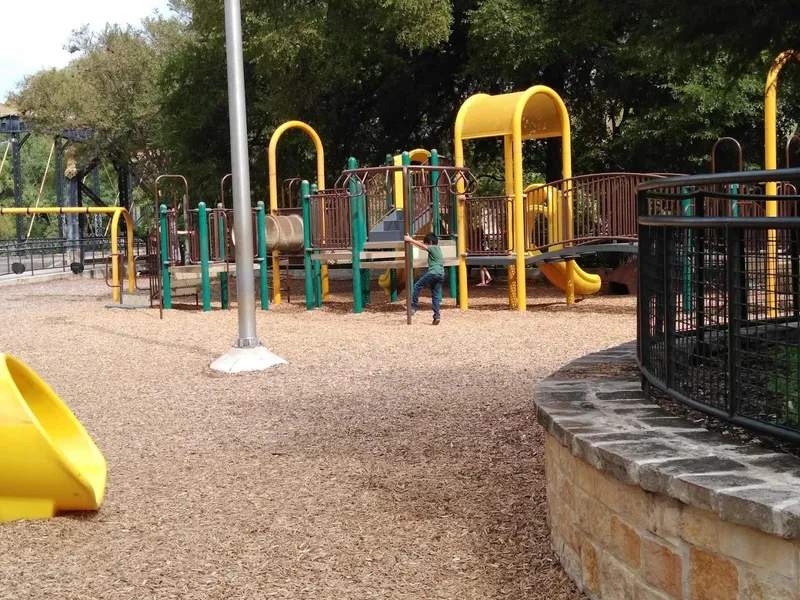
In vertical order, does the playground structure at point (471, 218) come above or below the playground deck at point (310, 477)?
above

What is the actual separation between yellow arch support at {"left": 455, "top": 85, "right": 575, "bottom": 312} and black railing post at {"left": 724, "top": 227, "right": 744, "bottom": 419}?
11.8m

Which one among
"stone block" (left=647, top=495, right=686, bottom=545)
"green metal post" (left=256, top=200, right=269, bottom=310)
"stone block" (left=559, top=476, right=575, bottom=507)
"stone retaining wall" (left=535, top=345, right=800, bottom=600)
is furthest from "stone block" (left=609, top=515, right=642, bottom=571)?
"green metal post" (left=256, top=200, right=269, bottom=310)

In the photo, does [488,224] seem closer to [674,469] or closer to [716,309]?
[716,309]

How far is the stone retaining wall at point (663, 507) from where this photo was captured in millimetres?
2855

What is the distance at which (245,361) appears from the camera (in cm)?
A: 990

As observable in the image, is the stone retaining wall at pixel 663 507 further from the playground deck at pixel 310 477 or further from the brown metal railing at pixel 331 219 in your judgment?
the brown metal railing at pixel 331 219

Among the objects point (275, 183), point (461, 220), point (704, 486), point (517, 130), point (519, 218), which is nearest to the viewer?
point (704, 486)

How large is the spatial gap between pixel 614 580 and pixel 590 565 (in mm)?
199

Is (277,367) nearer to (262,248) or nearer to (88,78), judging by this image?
(262,248)

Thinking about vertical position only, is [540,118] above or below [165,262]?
above

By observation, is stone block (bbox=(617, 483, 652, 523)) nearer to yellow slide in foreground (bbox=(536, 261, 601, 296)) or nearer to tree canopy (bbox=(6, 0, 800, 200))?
tree canopy (bbox=(6, 0, 800, 200))

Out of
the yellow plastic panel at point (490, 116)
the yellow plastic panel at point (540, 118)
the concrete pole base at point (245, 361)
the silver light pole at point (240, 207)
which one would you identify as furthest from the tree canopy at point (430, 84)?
the concrete pole base at point (245, 361)

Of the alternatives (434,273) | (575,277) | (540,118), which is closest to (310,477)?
(434,273)

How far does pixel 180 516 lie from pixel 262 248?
11.8 meters
